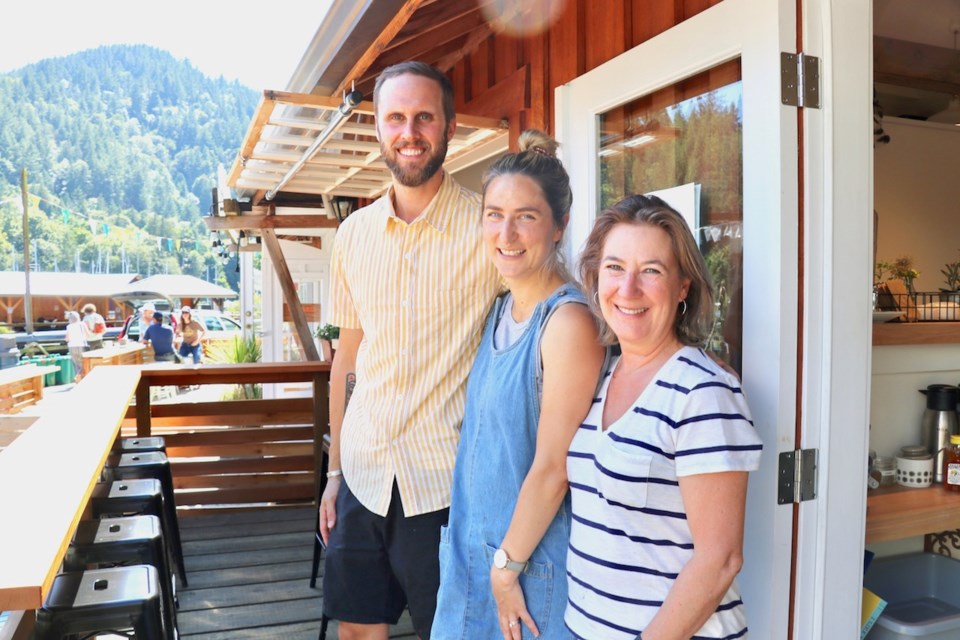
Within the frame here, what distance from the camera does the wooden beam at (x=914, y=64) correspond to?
11.9 feet

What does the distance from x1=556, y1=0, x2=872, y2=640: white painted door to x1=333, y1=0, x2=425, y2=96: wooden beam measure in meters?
0.84

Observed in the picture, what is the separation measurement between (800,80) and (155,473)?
8.98 feet

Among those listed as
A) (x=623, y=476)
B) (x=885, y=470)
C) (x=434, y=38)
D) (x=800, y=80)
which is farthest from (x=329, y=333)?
(x=623, y=476)

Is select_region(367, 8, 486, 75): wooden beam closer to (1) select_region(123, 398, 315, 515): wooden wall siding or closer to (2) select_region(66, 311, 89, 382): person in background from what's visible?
(1) select_region(123, 398, 315, 515): wooden wall siding

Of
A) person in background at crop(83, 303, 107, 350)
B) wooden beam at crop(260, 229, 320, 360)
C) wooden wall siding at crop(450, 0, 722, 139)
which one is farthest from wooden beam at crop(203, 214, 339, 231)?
person in background at crop(83, 303, 107, 350)

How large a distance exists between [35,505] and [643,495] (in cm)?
132

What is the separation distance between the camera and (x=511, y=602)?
1321 mm

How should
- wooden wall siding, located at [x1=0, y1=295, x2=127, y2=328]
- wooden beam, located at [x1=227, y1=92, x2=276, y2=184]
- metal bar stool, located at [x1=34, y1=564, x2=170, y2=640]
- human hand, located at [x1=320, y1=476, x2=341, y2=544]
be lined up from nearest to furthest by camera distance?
metal bar stool, located at [x1=34, y1=564, x2=170, y2=640], human hand, located at [x1=320, y1=476, x2=341, y2=544], wooden beam, located at [x1=227, y1=92, x2=276, y2=184], wooden wall siding, located at [x1=0, y1=295, x2=127, y2=328]

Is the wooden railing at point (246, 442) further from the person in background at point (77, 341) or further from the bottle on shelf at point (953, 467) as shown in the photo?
the person in background at point (77, 341)

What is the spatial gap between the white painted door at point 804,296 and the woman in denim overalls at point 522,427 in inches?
17.2

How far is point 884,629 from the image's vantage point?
6.13 ft

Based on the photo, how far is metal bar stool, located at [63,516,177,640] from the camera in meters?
1.98

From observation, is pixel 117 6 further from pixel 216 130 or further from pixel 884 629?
pixel 884 629

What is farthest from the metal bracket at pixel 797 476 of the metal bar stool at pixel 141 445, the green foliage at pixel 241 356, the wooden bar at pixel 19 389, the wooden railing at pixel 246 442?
the green foliage at pixel 241 356
